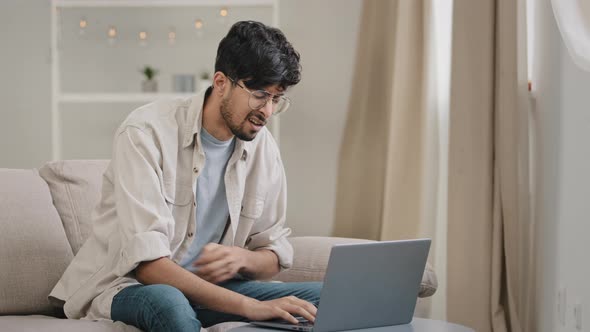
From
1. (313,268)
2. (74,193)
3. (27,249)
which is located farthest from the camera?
(313,268)

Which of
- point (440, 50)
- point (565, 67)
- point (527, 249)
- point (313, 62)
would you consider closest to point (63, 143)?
point (313, 62)

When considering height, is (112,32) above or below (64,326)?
above

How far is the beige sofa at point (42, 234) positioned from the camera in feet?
7.62

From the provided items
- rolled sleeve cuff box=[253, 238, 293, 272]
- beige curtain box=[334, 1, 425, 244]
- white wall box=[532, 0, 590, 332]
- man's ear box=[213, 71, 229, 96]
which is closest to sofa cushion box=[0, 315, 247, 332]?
rolled sleeve cuff box=[253, 238, 293, 272]

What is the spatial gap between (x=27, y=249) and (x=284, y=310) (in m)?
0.87

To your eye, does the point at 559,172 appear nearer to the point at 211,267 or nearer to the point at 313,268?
the point at 313,268

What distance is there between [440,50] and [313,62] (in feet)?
2.03

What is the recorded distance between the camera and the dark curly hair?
214cm

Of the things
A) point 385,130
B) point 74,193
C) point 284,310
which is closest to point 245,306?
point 284,310

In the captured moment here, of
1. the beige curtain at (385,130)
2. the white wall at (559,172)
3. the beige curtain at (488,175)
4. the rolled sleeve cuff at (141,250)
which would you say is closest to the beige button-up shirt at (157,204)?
the rolled sleeve cuff at (141,250)

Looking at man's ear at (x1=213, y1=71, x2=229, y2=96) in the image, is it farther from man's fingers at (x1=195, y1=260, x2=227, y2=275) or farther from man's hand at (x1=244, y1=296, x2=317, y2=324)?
man's hand at (x1=244, y1=296, x2=317, y2=324)

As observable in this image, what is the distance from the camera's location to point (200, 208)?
7.41ft

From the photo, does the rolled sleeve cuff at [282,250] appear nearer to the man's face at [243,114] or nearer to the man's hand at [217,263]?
the man's hand at [217,263]

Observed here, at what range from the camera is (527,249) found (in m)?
3.33
